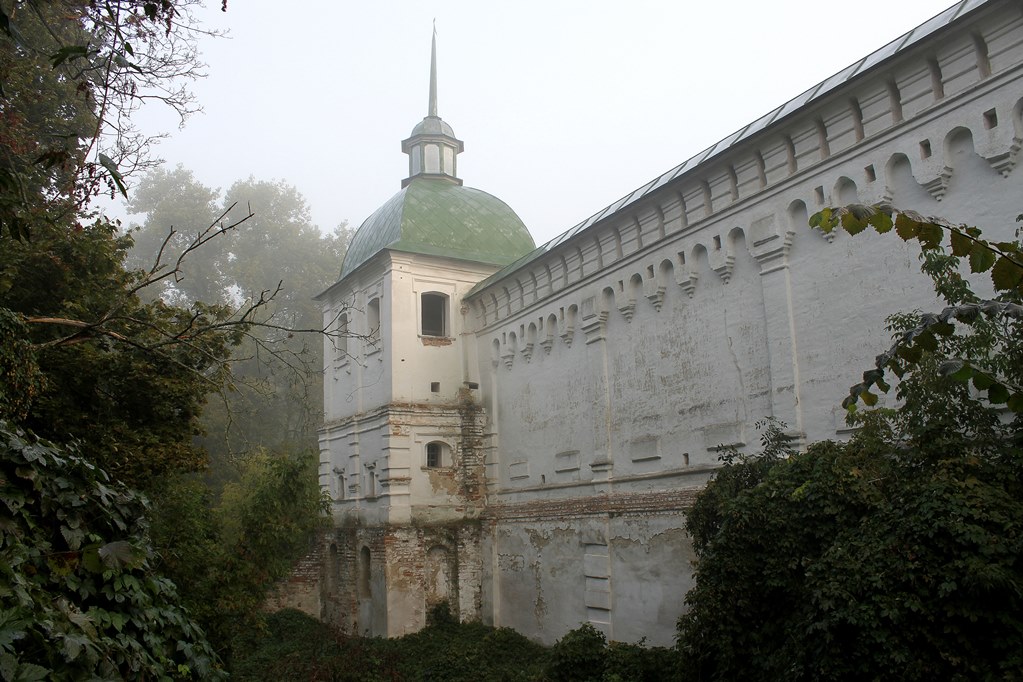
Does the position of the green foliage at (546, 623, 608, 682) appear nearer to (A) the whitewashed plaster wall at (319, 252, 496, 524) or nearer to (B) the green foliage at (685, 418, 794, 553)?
(B) the green foliage at (685, 418, 794, 553)

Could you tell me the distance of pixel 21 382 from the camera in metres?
6.07

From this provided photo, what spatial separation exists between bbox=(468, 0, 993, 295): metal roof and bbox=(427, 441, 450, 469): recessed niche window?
193 inches

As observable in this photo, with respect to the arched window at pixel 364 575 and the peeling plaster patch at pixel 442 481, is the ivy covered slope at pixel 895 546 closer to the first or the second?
the peeling plaster patch at pixel 442 481

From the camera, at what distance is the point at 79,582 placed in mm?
4852

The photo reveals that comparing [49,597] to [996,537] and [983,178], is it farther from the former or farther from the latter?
[983,178]

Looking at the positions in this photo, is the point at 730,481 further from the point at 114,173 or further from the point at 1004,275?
the point at 114,173

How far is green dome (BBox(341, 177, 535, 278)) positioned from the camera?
62.1 feet

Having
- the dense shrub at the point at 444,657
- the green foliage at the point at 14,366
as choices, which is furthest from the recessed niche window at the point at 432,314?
the green foliage at the point at 14,366

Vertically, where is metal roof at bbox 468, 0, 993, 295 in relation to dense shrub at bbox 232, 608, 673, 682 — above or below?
above

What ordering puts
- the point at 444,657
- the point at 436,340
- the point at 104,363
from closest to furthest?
the point at 104,363 < the point at 444,657 < the point at 436,340

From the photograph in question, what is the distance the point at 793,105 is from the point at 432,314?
35.8 ft

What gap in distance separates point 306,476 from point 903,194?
10.9m

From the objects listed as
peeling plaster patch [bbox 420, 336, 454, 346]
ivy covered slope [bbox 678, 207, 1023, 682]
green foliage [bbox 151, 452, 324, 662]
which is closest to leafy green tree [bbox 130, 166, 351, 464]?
peeling plaster patch [bbox 420, 336, 454, 346]

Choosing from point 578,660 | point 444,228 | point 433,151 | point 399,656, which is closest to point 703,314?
point 578,660
